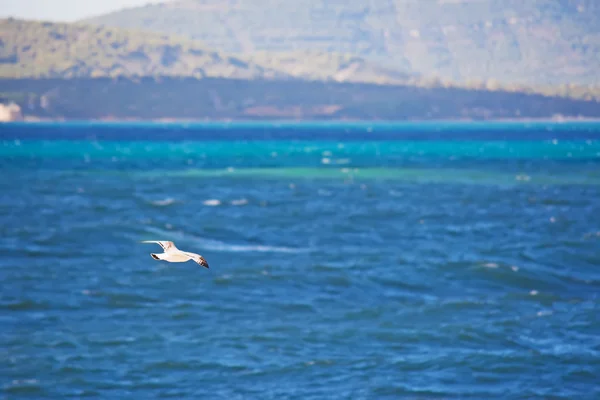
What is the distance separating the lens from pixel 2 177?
7031 cm

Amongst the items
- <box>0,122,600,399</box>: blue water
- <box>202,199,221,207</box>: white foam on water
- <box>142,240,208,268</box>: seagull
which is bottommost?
<box>202,199,221,207</box>: white foam on water

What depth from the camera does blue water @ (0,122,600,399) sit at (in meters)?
17.0

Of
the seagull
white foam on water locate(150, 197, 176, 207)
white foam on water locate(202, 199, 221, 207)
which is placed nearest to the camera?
the seagull

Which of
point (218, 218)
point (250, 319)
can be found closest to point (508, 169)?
point (218, 218)

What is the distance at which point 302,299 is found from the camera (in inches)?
934

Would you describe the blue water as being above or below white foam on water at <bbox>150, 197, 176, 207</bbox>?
above

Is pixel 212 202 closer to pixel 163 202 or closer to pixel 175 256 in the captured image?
pixel 163 202

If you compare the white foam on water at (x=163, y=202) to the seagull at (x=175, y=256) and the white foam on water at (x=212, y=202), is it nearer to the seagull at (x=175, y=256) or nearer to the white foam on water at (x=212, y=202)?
the white foam on water at (x=212, y=202)

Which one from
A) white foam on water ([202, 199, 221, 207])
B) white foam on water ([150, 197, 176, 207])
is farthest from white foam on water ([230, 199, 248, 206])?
white foam on water ([150, 197, 176, 207])

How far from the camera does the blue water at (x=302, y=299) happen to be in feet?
55.7

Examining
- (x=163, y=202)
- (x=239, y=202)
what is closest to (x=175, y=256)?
(x=163, y=202)

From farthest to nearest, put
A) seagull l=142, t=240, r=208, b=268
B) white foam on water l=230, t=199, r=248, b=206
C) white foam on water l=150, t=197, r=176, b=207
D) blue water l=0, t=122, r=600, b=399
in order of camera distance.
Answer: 1. white foam on water l=230, t=199, r=248, b=206
2. white foam on water l=150, t=197, r=176, b=207
3. blue water l=0, t=122, r=600, b=399
4. seagull l=142, t=240, r=208, b=268

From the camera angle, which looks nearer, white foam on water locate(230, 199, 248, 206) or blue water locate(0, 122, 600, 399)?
blue water locate(0, 122, 600, 399)

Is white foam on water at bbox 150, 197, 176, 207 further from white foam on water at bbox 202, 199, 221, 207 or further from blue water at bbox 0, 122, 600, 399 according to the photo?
white foam on water at bbox 202, 199, 221, 207
